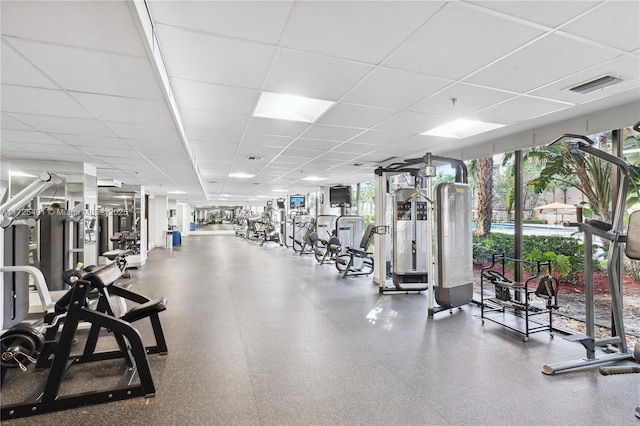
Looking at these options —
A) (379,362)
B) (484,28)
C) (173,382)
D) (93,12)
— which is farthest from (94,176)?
(484,28)

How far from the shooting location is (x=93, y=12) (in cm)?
141

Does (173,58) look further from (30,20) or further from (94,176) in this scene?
(94,176)

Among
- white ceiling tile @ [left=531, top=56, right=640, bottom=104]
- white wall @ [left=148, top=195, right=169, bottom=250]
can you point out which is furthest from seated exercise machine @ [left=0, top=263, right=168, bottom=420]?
white wall @ [left=148, top=195, right=169, bottom=250]

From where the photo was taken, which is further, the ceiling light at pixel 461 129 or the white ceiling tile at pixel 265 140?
the white ceiling tile at pixel 265 140

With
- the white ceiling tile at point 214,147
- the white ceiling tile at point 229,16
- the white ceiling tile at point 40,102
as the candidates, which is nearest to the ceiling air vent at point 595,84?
the white ceiling tile at point 229,16

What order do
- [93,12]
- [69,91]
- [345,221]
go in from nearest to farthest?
[93,12], [69,91], [345,221]

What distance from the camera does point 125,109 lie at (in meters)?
2.68

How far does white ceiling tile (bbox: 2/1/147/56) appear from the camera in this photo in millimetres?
1376

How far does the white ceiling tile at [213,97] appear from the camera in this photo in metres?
2.59

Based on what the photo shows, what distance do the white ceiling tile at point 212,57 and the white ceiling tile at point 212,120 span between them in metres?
0.83

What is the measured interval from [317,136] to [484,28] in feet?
8.82

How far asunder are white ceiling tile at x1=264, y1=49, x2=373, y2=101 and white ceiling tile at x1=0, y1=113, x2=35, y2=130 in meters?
2.53

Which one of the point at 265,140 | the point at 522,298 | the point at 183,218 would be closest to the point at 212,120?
the point at 265,140

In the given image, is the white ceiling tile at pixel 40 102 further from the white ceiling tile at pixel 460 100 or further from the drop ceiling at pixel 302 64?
the white ceiling tile at pixel 460 100
